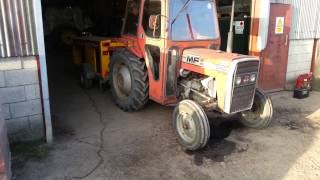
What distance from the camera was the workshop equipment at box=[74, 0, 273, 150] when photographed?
14.6 ft

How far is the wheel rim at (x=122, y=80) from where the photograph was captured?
597 centimetres

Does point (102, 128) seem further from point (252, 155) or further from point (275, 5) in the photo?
point (275, 5)

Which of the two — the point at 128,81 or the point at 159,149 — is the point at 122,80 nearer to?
the point at 128,81

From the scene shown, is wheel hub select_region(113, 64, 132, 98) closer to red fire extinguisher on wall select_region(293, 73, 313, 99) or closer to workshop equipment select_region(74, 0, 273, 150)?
workshop equipment select_region(74, 0, 273, 150)

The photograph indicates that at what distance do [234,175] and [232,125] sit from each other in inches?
63.9

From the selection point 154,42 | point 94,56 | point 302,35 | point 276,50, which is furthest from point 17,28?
point 302,35

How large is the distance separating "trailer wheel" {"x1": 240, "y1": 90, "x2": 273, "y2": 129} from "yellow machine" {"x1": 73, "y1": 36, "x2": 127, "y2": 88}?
2.73 meters

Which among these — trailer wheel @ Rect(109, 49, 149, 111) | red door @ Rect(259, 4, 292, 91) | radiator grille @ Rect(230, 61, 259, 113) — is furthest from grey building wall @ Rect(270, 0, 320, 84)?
trailer wheel @ Rect(109, 49, 149, 111)

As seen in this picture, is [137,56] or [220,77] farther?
[137,56]

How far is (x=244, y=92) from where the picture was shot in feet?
15.2

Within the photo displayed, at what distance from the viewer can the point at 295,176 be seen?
391 centimetres

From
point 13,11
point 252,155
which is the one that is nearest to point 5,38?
point 13,11

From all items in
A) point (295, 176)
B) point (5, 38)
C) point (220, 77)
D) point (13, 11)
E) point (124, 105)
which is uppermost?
point (13, 11)

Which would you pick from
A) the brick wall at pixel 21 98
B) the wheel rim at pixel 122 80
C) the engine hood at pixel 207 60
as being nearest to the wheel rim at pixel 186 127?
the engine hood at pixel 207 60
